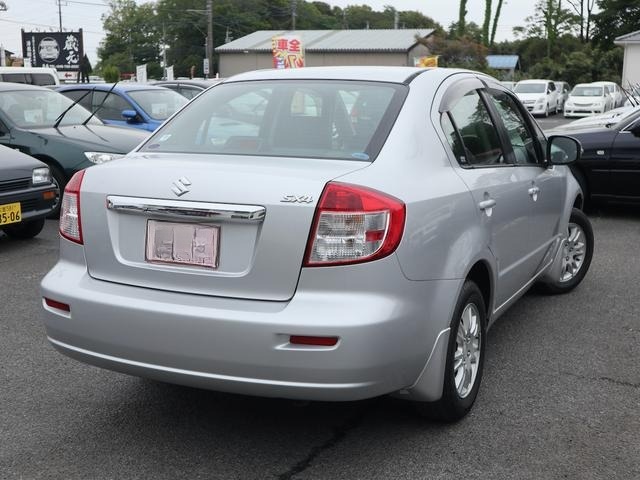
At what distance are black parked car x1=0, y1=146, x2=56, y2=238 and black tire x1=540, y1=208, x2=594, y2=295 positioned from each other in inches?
191

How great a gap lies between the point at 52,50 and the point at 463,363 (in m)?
41.7

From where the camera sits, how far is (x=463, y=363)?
3.67m

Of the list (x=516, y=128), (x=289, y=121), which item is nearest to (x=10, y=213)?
(x=289, y=121)

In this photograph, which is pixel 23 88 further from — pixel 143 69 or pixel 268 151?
pixel 143 69

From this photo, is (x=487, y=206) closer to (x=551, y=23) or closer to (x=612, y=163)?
(x=612, y=163)

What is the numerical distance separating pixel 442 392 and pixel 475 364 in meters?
0.46

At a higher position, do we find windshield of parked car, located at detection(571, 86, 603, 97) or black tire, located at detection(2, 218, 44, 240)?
windshield of parked car, located at detection(571, 86, 603, 97)

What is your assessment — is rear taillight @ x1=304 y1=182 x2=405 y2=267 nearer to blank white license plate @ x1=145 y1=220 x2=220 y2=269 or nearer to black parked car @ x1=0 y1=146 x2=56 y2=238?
blank white license plate @ x1=145 y1=220 x2=220 y2=269

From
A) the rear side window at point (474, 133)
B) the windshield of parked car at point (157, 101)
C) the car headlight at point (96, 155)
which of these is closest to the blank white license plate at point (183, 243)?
the rear side window at point (474, 133)

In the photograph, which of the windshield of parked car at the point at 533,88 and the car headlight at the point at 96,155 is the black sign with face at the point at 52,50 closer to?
the windshield of parked car at the point at 533,88

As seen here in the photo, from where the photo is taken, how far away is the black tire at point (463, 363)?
11.1 feet

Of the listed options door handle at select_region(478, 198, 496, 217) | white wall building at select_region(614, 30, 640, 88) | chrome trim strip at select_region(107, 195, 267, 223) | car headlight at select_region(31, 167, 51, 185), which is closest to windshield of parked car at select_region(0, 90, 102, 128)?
car headlight at select_region(31, 167, 51, 185)

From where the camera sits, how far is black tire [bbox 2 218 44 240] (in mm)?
8125

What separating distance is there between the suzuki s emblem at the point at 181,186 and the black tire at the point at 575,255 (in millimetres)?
3560
